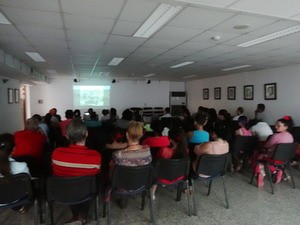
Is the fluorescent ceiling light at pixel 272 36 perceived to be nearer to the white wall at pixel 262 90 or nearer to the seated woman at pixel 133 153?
the seated woman at pixel 133 153

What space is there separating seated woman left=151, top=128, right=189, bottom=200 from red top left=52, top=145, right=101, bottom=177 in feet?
3.22

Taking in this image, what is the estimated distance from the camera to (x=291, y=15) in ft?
9.11

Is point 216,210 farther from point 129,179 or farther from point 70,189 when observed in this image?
point 70,189

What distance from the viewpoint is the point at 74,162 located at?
2.29 metres

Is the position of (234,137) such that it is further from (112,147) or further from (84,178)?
(84,178)

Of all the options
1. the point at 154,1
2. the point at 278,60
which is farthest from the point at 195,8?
the point at 278,60

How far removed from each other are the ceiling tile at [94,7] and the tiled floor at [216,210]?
254 cm

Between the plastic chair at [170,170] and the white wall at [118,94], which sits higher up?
the white wall at [118,94]

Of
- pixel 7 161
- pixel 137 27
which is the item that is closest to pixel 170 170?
pixel 7 161

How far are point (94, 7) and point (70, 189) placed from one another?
2.02 metres

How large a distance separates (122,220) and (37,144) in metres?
1.68

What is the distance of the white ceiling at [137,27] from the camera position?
8.38ft

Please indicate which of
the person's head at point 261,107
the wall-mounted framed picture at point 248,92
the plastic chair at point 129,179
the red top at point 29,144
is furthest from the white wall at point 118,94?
the plastic chair at point 129,179

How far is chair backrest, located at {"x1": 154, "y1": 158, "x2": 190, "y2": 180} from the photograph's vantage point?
8.70 ft
